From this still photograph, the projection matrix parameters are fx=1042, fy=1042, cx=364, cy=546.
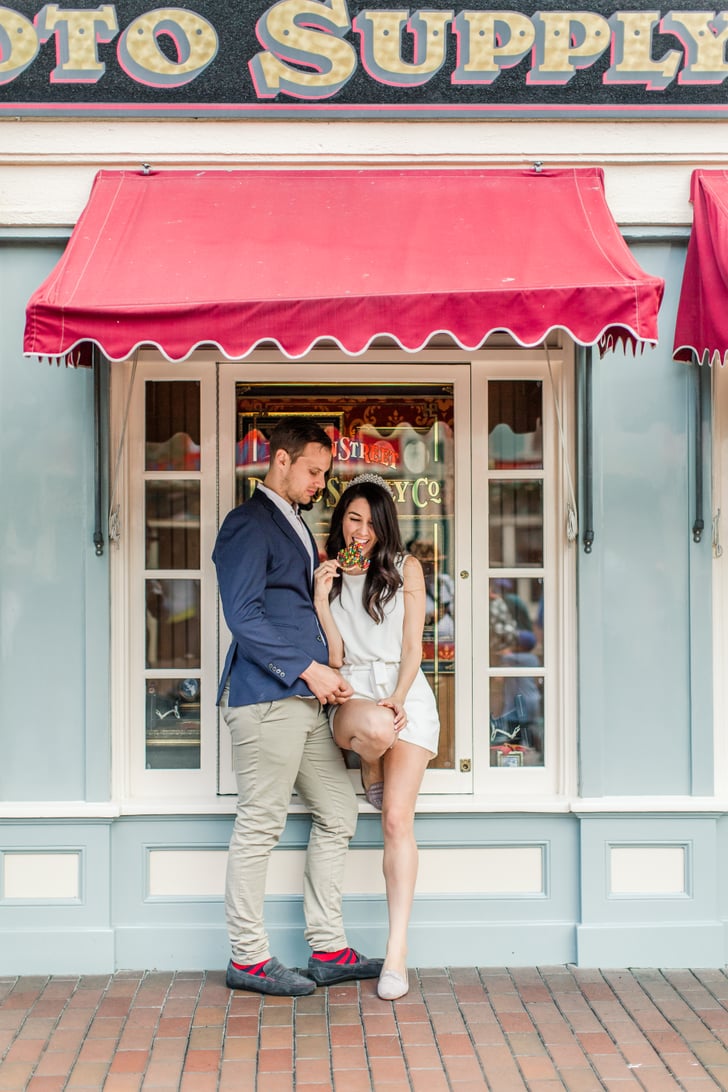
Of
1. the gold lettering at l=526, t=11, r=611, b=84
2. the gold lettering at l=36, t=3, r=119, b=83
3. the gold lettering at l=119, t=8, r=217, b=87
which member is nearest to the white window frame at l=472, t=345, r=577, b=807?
the gold lettering at l=526, t=11, r=611, b=84

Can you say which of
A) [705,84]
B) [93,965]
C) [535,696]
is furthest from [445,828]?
[705,84]

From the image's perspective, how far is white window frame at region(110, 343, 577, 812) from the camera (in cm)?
460

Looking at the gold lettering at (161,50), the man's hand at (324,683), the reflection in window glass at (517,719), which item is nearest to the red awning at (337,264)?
the gold lettering at (161,50)

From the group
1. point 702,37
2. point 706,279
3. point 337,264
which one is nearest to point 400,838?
point 337,264

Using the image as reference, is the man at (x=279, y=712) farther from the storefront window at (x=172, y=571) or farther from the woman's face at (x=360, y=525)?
the storefront window at (x=172, y=571)

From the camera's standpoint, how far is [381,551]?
430 cm

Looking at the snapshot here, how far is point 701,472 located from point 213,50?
2767mm

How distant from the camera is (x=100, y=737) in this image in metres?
4.47

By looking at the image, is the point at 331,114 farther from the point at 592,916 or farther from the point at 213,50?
the point at 592,916

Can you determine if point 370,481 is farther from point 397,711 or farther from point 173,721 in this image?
point 173,721

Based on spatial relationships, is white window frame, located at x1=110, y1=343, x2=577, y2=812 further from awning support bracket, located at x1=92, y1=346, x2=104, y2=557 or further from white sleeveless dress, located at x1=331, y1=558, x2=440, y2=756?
A: white sleeveless dress, located at x1=331, y1=558, x2=440, y2=756

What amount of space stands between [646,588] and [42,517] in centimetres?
264

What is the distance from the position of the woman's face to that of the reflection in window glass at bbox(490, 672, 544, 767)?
3.10 ft

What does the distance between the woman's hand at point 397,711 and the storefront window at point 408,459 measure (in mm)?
569
